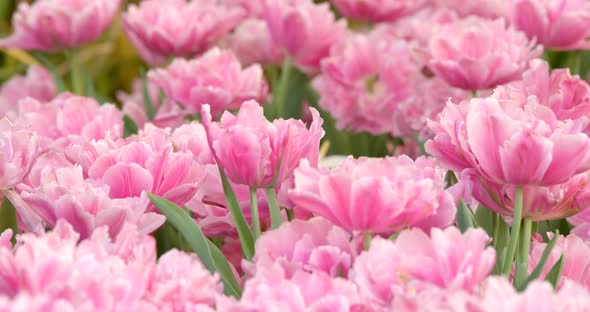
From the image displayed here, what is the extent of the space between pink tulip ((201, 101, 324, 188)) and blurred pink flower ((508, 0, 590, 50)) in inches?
21.5

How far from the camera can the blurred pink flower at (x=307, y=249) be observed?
A: 56cm

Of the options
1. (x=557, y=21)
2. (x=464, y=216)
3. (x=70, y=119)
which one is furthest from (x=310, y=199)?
(x=557, y=21)

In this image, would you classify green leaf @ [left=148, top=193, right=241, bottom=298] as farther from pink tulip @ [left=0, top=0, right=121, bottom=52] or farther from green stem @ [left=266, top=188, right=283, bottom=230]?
pink tulip @ [left=0, top=0, right=121, bottom=52]

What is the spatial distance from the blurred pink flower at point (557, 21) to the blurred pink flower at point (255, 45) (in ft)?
1.17

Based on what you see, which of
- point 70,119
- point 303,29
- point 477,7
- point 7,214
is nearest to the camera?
point 7,214

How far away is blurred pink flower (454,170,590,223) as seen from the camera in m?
0.64

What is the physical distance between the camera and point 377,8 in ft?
4.71

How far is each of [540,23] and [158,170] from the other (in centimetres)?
61

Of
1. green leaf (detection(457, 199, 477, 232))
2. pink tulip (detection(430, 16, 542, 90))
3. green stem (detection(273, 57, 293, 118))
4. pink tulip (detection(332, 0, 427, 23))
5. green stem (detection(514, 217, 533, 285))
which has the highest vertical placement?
green leaf (detection(457, 199, 477, 232))

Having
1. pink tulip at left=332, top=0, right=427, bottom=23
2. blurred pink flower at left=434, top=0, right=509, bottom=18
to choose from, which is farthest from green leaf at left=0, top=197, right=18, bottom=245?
blurred pink flower at left=434, top=0, right=509, bottom=18

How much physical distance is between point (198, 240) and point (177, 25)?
26.3 inches

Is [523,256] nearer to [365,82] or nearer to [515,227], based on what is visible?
[515,227]

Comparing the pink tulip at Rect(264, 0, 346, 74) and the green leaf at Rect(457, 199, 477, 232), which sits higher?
the green leaf at Rect(457, 199, 477, 232)

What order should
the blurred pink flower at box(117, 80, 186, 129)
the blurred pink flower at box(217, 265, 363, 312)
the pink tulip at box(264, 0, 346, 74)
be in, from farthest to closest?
the pink tulip at box(264, 0, 346, 74) < the blurred pink flower at box(117, 80, 186, 129) < the blurred pink flower at box(217, 265, 363, 312)
